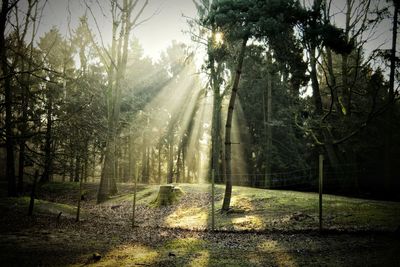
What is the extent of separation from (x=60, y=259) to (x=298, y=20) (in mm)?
12044

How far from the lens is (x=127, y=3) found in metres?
19.8

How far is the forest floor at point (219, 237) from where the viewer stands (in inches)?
252

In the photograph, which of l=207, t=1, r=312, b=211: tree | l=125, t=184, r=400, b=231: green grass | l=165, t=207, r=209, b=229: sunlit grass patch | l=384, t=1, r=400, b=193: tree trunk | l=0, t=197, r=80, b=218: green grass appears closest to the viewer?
l=125, t=184, r=400, b=231: green grass

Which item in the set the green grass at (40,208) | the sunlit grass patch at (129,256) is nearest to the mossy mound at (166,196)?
the green grass at (40,208)

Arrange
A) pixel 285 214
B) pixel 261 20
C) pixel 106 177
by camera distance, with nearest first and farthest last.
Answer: pixel 285 214 < pixel 261 20 < pixel 106 177

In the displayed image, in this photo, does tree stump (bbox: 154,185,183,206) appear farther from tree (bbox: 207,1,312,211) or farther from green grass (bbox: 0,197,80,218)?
tree (bbox: 207,1,312,211)

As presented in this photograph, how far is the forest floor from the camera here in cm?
639

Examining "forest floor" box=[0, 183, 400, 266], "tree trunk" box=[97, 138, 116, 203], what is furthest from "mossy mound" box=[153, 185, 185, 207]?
"tree trunk" box=[97, 138, 116, 203]

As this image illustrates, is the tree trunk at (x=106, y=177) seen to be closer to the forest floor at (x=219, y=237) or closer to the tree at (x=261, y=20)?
the forest floor at (x=219, y=237)

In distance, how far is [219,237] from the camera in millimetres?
9141

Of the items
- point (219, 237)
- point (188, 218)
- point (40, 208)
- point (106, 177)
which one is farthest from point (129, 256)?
point (106, 177)

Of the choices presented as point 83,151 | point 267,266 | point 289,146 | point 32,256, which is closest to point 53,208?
point 83,151

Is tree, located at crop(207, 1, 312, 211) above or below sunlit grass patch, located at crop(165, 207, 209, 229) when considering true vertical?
above

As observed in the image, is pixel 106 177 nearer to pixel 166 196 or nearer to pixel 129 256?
pixel 166 196
